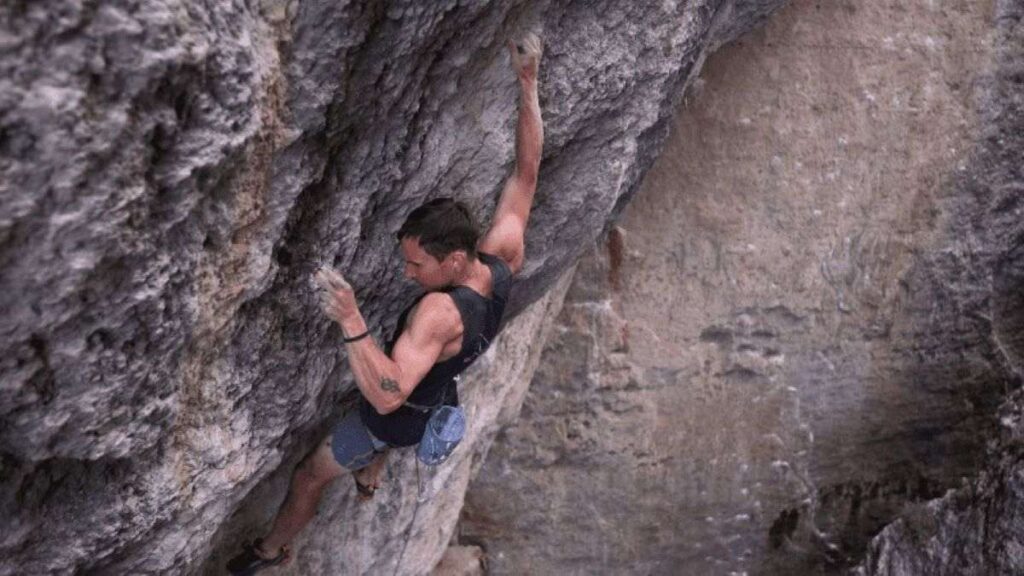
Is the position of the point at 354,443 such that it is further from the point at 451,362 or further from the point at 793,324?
the point at 793,324

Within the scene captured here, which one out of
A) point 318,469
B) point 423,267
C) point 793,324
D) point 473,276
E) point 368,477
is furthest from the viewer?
point 793,324

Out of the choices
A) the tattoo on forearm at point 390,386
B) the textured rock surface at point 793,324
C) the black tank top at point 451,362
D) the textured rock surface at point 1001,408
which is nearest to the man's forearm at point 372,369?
the tattoo on forearm at point 390,386

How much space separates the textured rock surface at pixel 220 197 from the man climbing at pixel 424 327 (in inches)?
3.3

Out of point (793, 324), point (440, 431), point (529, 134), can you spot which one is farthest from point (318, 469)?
point (793, 324)

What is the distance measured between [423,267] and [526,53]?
0.72m

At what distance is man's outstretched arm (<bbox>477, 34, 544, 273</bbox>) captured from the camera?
3359 mm

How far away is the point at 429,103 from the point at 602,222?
1153 mm

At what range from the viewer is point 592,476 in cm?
530

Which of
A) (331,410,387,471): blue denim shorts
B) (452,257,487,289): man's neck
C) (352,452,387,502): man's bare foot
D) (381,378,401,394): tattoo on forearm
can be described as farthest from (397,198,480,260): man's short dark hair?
(352,452,387,502): man's bare foot

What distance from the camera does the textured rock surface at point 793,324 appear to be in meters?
4.66

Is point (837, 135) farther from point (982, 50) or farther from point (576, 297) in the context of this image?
point (576, 297)

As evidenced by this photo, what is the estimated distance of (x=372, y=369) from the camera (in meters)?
2.88

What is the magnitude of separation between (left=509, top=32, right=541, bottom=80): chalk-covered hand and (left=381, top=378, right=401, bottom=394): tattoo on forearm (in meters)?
1.02

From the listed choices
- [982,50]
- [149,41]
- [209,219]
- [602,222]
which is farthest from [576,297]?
[149,41]
